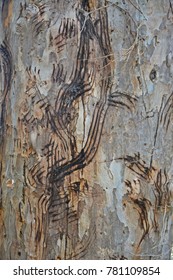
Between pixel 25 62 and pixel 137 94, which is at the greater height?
pixel 25 62

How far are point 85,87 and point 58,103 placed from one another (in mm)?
97

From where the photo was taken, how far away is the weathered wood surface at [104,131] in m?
1.55

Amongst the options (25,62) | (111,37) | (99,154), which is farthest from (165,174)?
(25,62)

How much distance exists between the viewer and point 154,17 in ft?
5.15

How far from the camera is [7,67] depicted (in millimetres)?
Result: 1657

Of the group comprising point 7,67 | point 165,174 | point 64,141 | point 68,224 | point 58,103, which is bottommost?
point 68,224

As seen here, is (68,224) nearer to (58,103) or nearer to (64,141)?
(64,141)

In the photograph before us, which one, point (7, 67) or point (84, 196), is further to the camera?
point (7, 67)

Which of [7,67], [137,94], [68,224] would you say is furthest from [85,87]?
[68,224]

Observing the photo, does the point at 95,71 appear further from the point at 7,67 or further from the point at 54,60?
the point at 7,67

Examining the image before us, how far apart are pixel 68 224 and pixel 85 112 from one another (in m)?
0.35

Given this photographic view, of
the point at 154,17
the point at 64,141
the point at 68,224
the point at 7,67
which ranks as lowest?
the point at 68,224

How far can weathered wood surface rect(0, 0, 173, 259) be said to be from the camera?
1.55 meters

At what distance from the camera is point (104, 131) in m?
1.55
